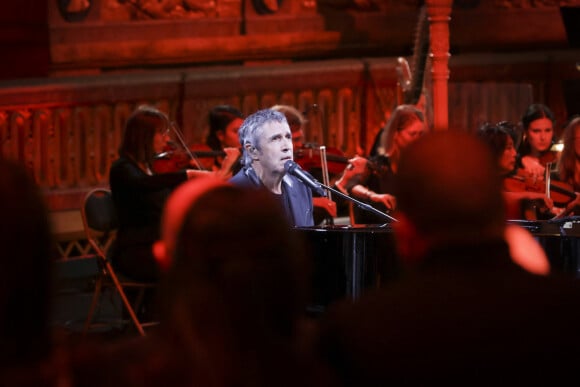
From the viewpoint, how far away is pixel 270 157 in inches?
195

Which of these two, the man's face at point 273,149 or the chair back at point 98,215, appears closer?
the man's face at point 273,149

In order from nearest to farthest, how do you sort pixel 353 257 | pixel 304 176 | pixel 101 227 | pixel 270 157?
1. pixel 353 257
2. pixel 304 176
3. pixel 270 157
4. pixel 101 227

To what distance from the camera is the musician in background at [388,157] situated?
650 centimetres

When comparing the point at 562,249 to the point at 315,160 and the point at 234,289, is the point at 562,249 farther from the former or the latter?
the point at 315,160

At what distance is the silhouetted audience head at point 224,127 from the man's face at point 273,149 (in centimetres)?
204

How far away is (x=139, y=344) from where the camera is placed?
6.26 feet

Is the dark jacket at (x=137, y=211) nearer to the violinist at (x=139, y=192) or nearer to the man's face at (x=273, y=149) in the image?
the violinist at (x=139, y=192)

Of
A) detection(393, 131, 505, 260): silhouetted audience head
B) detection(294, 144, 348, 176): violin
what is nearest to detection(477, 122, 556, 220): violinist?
detection(294, 144, 348, 176): violin

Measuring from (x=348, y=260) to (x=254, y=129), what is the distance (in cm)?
81

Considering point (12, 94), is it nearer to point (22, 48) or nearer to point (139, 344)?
point (22, 48)

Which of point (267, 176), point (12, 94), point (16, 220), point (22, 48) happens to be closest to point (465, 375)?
point (16, 220)

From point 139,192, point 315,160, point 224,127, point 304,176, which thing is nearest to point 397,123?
point 315,160

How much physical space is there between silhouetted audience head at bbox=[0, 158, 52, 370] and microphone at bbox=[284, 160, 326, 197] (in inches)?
114

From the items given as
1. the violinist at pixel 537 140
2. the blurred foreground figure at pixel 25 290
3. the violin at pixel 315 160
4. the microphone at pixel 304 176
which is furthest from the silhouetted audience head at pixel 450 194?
the violin at pixel 315 160
